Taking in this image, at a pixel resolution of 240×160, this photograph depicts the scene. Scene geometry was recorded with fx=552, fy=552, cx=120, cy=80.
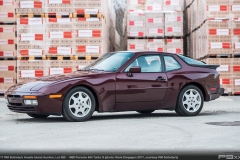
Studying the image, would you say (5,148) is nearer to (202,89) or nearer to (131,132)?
(131,132)

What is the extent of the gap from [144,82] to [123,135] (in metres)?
2.69

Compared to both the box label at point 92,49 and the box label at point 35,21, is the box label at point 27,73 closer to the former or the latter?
the box label at point 35,21

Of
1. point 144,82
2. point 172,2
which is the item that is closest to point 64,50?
point 172,2

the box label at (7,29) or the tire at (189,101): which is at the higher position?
the box label at (7,29)

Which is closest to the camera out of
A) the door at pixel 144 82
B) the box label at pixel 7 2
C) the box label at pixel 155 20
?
the door at pixel 144 82

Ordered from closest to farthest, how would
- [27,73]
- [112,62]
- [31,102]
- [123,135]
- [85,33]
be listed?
[123,135]
[31,102]
[112,62]
[85,33]
[27,73]

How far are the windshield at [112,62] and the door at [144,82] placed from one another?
0.55ft

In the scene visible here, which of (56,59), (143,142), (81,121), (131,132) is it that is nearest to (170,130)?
(131,132)

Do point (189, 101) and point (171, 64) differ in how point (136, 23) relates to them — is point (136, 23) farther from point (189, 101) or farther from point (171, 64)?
point (189, 101)

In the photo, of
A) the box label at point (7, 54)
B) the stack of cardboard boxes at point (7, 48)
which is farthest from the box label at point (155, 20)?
the box label at point (7, 54)

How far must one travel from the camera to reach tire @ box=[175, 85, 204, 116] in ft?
34.1

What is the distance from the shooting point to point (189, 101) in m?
10.5

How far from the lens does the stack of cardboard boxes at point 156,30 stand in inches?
770

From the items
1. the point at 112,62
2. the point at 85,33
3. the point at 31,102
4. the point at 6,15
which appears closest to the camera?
the point at 31,102
